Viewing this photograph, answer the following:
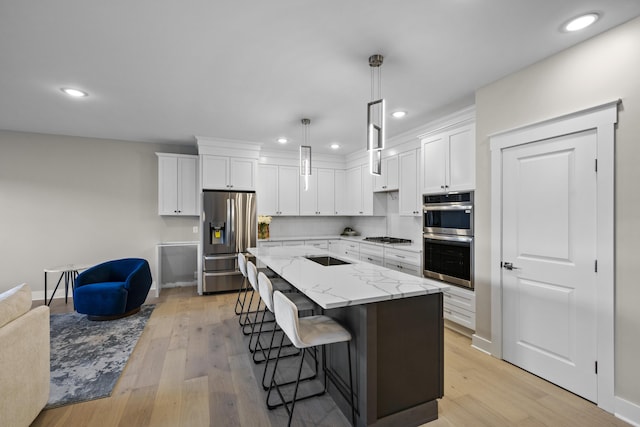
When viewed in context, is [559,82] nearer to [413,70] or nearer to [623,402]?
[413,70]

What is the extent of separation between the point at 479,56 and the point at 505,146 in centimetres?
82

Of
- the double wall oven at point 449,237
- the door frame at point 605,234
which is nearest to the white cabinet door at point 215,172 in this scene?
the double wall oven at point 449,237

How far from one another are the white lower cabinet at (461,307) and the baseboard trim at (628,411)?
1.19 metres

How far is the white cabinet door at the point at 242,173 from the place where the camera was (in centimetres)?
510

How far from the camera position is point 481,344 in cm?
295

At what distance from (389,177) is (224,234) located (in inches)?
115

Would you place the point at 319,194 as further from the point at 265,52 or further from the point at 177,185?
the point at 265,52

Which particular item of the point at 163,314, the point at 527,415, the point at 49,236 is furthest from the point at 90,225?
the point at 527,415

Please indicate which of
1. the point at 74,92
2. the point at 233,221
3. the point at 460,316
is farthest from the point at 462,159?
the point at 74,92

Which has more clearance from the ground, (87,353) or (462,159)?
(462,159)

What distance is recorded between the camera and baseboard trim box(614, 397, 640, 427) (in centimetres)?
191

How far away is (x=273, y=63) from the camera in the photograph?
2521 millimetres

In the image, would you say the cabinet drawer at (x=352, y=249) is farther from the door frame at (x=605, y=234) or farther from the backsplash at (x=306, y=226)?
the door frame at (x=605, y=234)

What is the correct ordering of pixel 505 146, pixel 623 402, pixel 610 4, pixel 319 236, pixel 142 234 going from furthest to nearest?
1. pixel 319 236
2. pixel 142 234
3. pixel 505 146
4. pixel 623 402
5. pixel 610 4
